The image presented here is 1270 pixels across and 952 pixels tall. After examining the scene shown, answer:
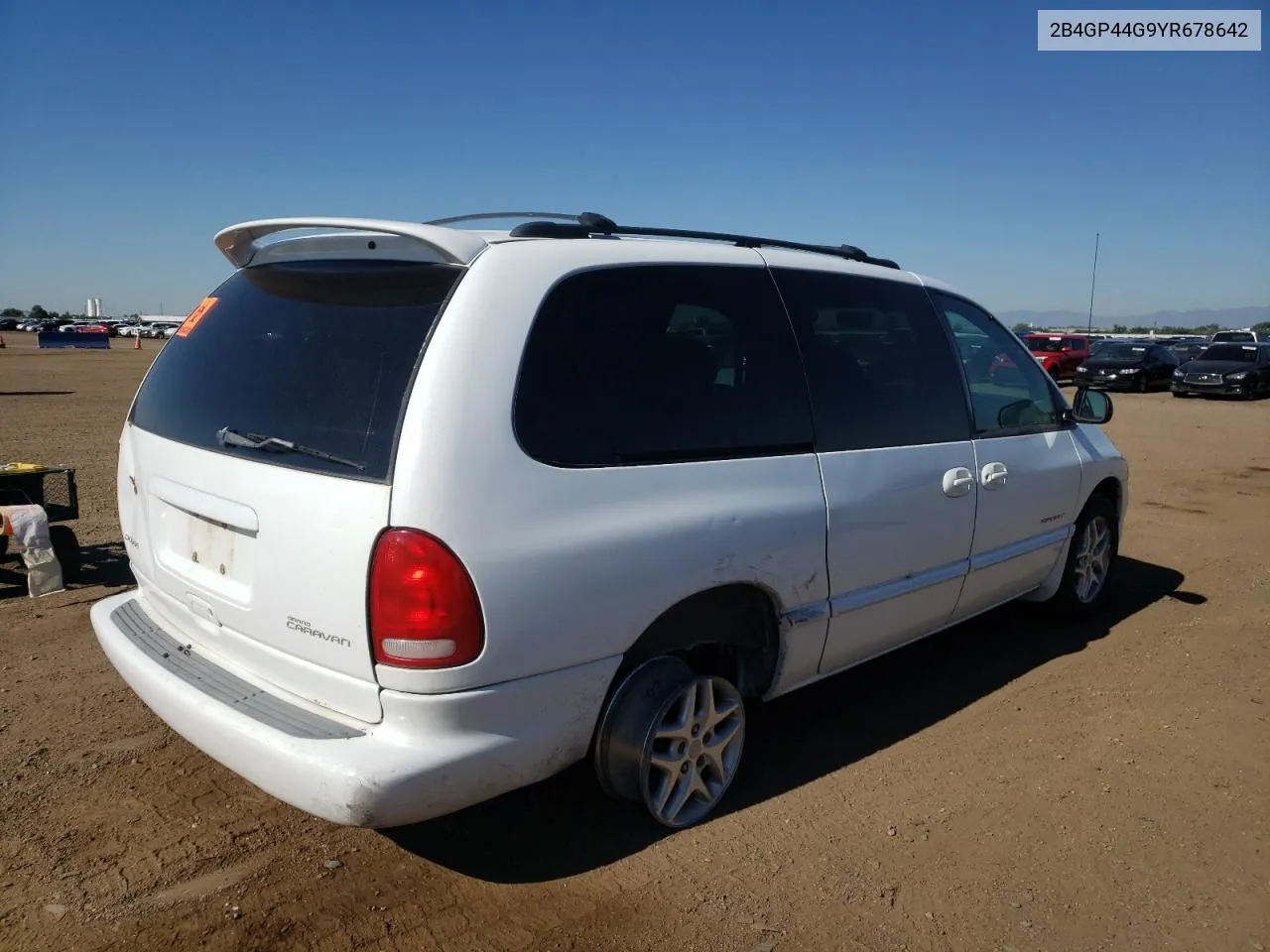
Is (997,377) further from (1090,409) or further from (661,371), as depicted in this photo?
(661,371)

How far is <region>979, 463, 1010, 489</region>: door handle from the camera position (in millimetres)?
4086

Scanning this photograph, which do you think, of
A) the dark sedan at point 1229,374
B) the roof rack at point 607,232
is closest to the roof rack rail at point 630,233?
the roof rack at point 607,232

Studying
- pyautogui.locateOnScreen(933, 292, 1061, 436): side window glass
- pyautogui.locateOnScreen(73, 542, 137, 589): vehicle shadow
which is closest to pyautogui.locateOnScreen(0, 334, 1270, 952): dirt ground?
pyautogui.locateOnScreen(73, 542, 137, 589): vehicle shadow

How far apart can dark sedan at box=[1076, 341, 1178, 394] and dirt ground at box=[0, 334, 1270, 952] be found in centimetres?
2569

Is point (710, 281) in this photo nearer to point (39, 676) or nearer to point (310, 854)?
point (310, 854)

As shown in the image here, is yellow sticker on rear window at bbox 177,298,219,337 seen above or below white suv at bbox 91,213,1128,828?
above

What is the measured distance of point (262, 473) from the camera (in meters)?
2.67

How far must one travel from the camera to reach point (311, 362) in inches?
108

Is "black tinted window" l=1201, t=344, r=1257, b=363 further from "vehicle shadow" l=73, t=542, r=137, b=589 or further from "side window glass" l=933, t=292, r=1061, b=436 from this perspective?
"vehicle shadow" l=73, t=542, r=137, b=589

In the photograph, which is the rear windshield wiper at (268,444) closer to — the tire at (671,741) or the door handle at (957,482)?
the tire at (671,741)

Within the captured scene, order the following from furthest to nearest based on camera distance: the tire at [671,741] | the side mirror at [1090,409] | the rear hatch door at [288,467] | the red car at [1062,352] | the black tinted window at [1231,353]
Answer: the red car at [1062,352]
the black tinted window at [1231,353]
the side mirror at [1090,409]
the tire at [671,741]
the rear hatch door at [288,467]

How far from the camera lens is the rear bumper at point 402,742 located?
241cm

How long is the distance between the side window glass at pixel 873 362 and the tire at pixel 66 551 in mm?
4586

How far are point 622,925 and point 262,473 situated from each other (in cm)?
164
